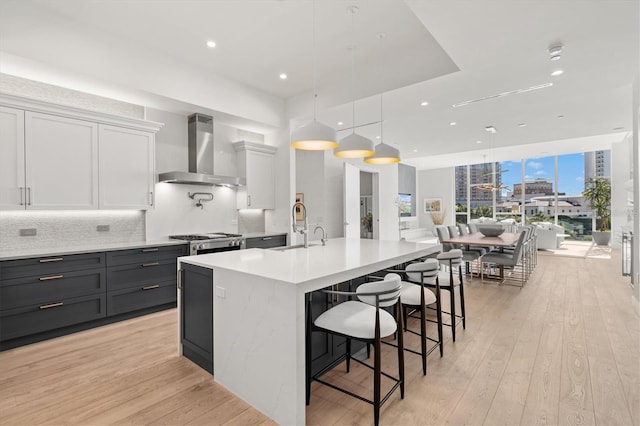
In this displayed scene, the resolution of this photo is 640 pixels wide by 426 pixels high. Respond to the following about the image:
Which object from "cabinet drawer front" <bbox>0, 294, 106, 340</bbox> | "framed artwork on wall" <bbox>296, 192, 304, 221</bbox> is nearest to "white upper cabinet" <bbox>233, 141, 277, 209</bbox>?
"framed artwork on wall" <bbox>296, 192, 304, 221</bbox>

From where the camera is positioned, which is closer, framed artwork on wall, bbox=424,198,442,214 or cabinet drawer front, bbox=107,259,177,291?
cabinet drawer front, bbox=107,259,177,291

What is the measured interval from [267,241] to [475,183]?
1087 centimetres

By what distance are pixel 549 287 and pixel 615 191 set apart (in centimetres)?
673

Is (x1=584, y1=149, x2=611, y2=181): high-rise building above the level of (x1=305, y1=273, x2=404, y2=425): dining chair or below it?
above

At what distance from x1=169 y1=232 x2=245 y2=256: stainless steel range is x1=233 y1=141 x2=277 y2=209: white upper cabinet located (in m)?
0.84

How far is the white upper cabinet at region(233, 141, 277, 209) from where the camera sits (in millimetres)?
5332

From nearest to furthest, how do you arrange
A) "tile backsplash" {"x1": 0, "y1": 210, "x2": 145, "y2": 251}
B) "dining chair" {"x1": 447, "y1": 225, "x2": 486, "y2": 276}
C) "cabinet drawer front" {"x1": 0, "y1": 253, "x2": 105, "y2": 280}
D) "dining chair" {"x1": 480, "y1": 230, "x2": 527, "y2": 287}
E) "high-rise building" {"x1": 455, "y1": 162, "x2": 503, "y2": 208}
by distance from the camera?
1. "cabinet drawer front" {"x1": 0, "y1": 253, "x2": 105, "y2": 280}
2. "tile backsplash" {"x1": 0, "y1": 210, "x2": 145, "y2": 251}
3. "dining chair" {"x1": 480, "y1": 230, "x2": 527, "y2": 287}
4. "dining chair" {"x1": 447, "y1": 225, "x2": 486, "y2": 276}
5. "high-rise building" {"x1": 455, "y1": 162, "x2": 503, "y2": 208}

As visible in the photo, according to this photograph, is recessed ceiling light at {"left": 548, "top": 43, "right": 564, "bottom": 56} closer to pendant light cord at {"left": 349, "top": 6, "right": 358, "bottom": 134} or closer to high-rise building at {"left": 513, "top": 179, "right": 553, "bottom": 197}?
pendant light cord at {"left": 349, "top": 6, "right": 358, "bottom": 134}

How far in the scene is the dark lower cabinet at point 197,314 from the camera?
241 cm

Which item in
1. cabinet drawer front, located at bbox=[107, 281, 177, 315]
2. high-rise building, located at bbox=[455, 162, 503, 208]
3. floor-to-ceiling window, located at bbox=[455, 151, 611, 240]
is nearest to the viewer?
cabinet drawer front, located at bbox=[107, 281, 177, 315]

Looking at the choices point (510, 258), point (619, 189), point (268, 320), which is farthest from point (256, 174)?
point (619, 189)

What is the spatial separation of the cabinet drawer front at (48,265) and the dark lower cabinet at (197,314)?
142 centimetres

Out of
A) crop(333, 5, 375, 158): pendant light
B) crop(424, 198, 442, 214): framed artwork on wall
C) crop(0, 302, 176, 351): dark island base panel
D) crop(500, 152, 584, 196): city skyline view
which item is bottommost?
crop(0, 302, 176, 351): dark island base panel

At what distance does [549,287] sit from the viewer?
504 cm
